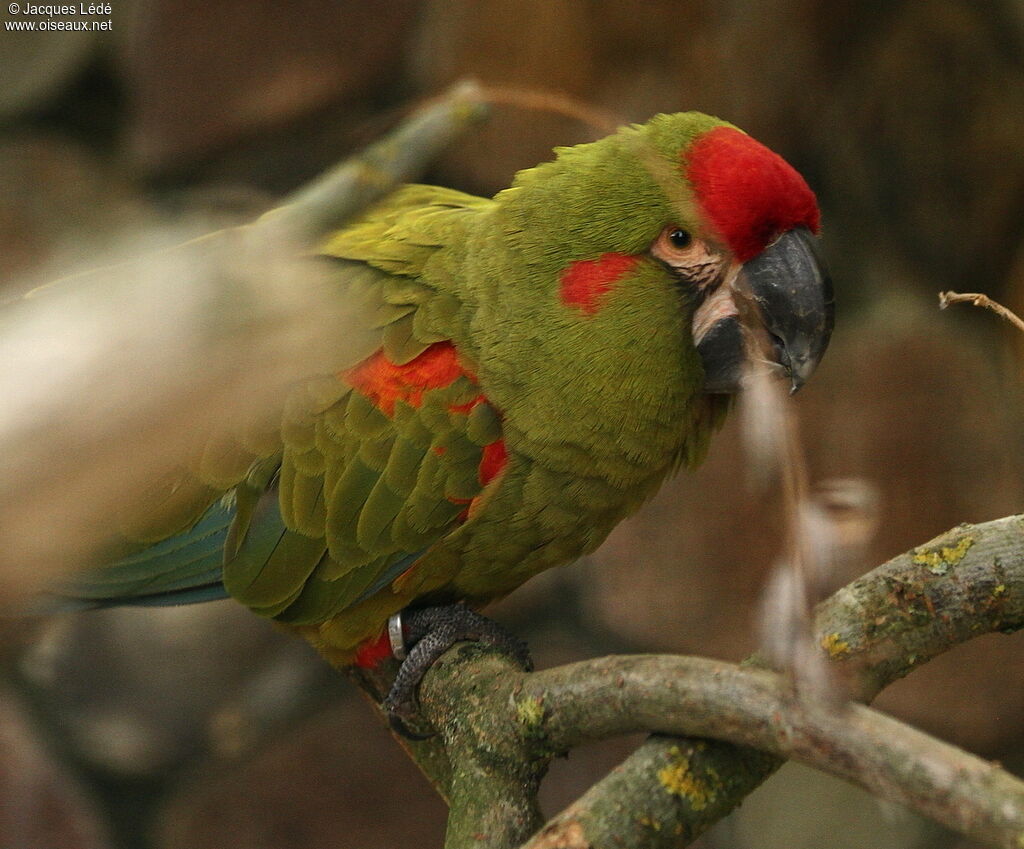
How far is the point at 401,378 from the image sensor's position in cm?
108

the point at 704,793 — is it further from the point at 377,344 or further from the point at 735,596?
the point at 735,596

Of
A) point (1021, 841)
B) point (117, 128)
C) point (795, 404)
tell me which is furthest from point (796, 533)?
point (117, 128)

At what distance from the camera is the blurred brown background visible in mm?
1625

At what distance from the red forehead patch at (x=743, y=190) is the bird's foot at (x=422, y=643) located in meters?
0.46

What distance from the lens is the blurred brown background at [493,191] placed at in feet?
5.33

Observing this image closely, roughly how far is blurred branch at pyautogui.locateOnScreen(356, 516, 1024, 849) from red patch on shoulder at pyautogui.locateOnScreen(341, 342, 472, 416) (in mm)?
323

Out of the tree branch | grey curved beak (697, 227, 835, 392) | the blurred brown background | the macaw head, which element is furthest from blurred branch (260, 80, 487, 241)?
the blurred brown background

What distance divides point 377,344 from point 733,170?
0.39 metres

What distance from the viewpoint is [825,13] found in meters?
1.60

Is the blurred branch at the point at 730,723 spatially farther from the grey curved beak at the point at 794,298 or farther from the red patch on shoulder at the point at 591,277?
the red patch on shoulder at the point at 591,277

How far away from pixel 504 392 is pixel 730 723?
472mm

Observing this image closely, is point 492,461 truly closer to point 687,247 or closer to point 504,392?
point 504,392

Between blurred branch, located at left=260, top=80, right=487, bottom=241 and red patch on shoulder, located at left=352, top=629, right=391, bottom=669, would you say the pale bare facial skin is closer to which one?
blurred branch, located at left=260, top=80, right=487, bottom=241

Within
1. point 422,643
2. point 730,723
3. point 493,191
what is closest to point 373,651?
point 422,643
